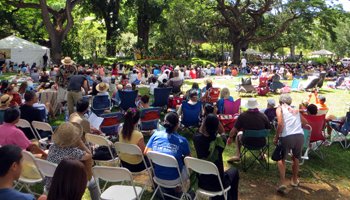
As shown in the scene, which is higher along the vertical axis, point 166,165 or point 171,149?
point 171,149

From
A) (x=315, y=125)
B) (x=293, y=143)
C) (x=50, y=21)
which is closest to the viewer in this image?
(x=293, y=143)

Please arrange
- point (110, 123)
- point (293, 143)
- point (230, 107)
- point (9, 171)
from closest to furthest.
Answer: point (9, 171) < point (293, 143) < point (110, 123) < point (230, 107)

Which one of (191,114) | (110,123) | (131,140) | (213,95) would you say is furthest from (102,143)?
(213,95)

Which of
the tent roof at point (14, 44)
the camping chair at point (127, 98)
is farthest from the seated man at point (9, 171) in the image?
the tent roof at point (14, 44)

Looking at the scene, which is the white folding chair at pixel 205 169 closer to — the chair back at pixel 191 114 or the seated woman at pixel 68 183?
the seated woman at pixel 68 183

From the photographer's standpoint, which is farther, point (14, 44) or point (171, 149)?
point (14, 44)

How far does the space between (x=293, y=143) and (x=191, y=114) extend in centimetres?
294

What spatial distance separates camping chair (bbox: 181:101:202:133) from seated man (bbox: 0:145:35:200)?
5.43m

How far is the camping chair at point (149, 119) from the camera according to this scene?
7.48 m

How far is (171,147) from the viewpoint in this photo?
173 inches

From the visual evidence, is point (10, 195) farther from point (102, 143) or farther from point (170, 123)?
point (102, 143)

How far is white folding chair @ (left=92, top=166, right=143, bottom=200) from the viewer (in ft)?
11.6

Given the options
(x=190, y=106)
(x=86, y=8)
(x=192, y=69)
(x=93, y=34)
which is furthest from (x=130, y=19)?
(x=190, y=106)

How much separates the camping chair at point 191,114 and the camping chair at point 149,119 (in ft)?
2.07
